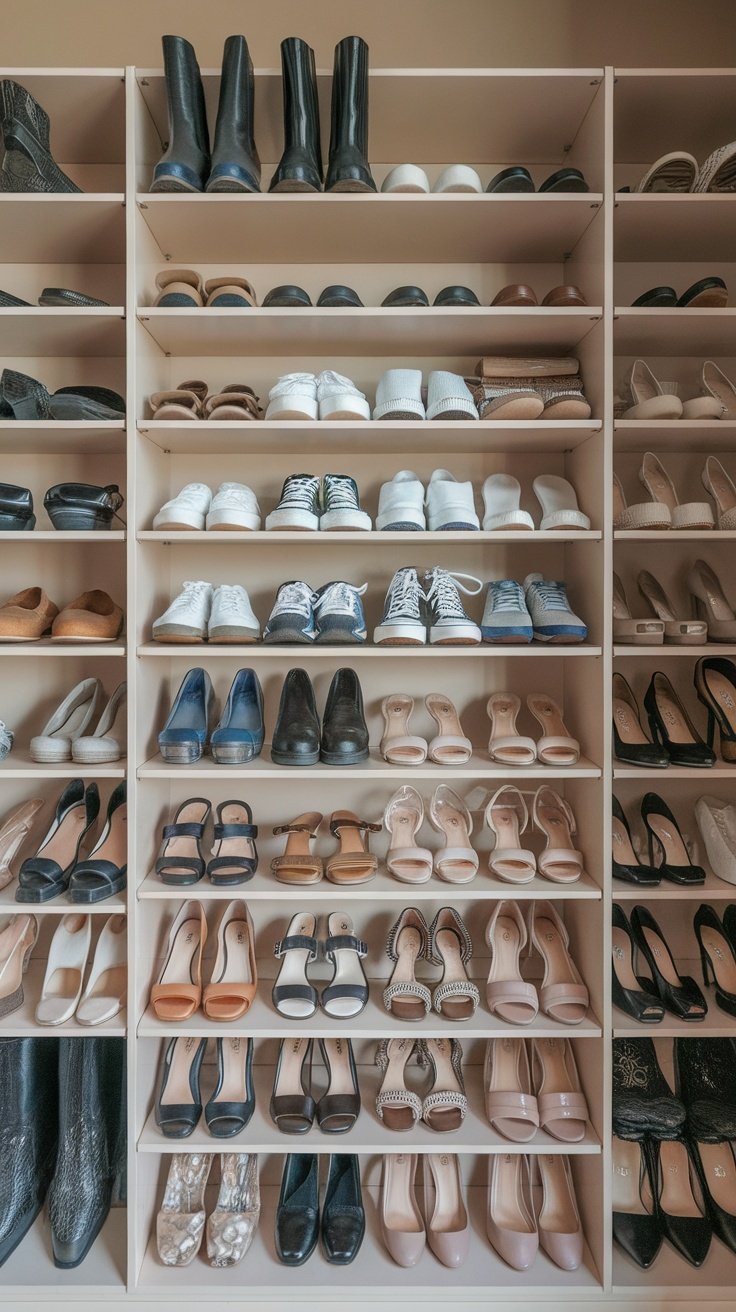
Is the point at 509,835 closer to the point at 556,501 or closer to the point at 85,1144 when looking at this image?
the point at 556,501

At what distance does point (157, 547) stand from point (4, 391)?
525mm

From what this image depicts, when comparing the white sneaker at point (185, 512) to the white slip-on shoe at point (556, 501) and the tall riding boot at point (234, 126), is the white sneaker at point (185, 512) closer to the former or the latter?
the tall riding boot at point (234, 126)

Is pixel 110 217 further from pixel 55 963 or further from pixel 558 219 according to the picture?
pixel 55 963

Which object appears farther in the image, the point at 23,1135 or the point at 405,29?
the point at 405,29

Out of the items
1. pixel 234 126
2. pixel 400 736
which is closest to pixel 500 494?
pixel 400 736

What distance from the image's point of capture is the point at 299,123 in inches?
66.6

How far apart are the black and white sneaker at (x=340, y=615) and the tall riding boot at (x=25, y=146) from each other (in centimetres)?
118

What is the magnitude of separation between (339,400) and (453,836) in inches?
44.3

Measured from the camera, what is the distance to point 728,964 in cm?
186

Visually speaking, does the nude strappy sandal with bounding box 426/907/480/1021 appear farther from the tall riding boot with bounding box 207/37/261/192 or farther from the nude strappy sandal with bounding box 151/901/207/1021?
the tall riding boot with bounding box 207/37/261/192

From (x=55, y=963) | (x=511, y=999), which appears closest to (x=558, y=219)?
(x=511, y=999)

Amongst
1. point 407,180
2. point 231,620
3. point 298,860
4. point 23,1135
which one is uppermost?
point 407,180

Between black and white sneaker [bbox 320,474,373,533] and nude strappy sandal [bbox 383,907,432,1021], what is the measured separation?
3.47 feet

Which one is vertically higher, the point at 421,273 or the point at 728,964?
the point at 421,273
